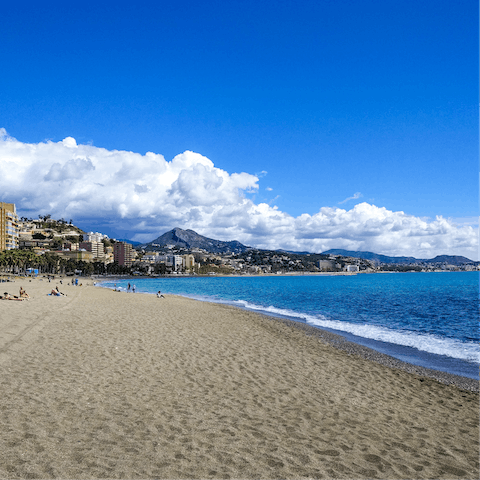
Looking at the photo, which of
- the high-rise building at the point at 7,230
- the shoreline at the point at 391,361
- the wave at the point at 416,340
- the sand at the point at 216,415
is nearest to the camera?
the sand at the point at 216,415

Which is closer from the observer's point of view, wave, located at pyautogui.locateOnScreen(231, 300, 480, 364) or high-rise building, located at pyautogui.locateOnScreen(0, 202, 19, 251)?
wave, located at pyautogui.locateOnScreen(231, 300, 480, 364)

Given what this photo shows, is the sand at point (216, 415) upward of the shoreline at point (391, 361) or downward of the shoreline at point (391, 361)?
upward

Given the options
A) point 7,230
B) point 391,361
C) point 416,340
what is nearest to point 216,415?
point 391,361

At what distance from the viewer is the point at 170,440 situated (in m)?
5.73

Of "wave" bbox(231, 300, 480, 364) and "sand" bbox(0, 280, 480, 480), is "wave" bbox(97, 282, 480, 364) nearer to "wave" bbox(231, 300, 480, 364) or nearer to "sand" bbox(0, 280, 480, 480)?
"wave" bbox(231, 300, 480, 364)

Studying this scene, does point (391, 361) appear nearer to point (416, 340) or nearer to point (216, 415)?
point (416, 340)

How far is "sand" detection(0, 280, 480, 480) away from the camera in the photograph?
5090 mm

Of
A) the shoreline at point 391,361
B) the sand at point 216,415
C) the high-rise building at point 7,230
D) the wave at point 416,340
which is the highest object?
the high-rise building at point 7,230

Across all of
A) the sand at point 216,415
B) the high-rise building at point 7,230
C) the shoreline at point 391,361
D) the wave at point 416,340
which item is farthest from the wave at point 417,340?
the high-rise building at point 7,230

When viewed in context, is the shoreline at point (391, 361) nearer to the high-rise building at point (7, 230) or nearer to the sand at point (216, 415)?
the sand at point (216, 415)

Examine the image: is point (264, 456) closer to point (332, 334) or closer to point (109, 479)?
point (109, 479)

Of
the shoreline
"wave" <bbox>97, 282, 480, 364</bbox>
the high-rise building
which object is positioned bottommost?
"wave" <bbox>97, 282, 480, 364</bbox>

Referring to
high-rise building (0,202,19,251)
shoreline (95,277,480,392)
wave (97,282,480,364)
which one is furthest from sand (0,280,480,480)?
high-rise building (0,202,19,251)

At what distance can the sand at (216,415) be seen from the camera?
200 inches
